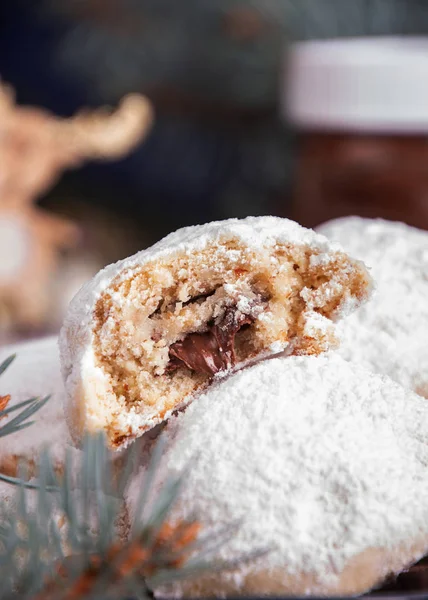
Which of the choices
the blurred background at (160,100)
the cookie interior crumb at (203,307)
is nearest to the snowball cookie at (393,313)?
the cookie interior crumb at (203,307)

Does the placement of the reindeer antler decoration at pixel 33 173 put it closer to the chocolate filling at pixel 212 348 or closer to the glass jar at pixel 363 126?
the glass jar at pixel 363 126

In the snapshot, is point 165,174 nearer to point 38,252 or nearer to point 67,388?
point 38,252

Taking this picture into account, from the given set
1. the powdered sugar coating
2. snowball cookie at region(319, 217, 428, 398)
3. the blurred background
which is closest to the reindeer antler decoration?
the blurred background

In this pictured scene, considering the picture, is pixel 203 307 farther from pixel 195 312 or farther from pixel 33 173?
pixel 33 173

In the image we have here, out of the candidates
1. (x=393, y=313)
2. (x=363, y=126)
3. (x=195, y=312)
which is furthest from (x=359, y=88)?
(x=195, y=312)

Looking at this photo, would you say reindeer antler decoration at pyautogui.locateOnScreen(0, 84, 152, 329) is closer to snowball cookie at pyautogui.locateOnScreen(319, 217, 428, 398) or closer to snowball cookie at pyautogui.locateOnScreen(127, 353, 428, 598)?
snowball cookie at pyautogui.locateOnScreen(319, 217, 428, 398)

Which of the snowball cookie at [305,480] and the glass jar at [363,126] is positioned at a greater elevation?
the glass jar at [363,126]
